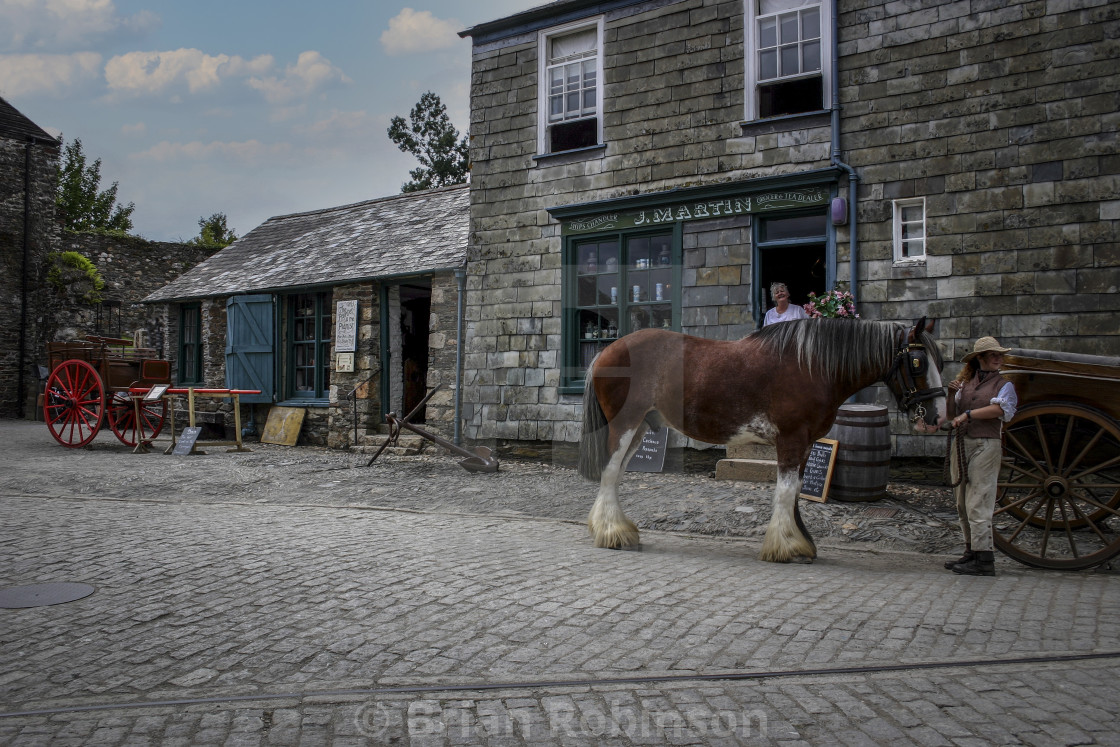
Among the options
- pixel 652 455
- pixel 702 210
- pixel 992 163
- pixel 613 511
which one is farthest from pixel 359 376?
pixel 992 163

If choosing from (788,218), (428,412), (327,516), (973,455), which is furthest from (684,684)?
(428,412)

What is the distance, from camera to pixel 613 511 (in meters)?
5.88

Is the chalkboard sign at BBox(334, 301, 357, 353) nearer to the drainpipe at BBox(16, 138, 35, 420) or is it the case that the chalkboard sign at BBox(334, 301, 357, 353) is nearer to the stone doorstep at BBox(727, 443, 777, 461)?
the stone doorstep at BBox(727, 443, 777, 461)

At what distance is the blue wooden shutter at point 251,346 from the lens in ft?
49.9

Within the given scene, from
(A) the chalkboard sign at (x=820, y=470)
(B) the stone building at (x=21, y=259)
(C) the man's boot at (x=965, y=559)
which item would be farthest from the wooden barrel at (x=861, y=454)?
(B) the stone building at (x=21, y=259)

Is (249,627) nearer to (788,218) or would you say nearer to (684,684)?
(684,684)

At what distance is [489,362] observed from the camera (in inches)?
449

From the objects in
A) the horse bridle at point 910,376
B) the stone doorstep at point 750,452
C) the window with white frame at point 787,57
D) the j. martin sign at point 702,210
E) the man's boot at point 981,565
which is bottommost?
the man's boot at point 981,565

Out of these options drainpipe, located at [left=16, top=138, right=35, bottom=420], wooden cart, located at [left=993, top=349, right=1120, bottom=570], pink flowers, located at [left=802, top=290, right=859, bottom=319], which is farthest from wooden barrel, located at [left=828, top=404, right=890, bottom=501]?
drainpipe, located at [left=16, top=138, right=35, bottom=420]

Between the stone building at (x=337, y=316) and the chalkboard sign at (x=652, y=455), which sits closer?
the chalkboard sign at (x=652, y=455)

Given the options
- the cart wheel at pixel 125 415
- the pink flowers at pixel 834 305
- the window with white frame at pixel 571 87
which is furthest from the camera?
the cart wheel at pixel 125 415

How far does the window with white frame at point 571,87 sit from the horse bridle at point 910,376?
6.38 metres

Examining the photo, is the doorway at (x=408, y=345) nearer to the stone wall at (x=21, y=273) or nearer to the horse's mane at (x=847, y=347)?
the horse's mane at (x=847, y=347)

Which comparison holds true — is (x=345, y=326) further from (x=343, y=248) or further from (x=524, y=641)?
(x=524, y=641)
